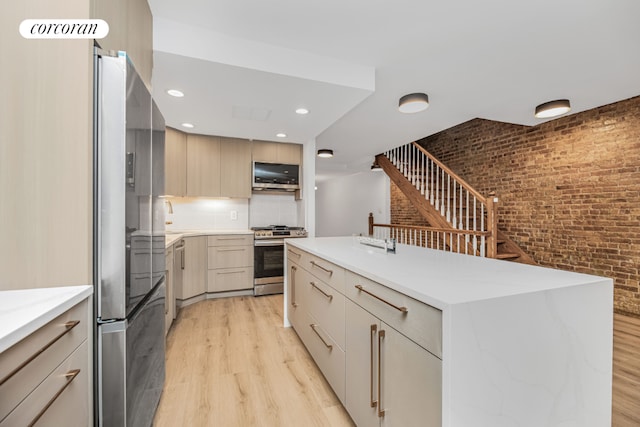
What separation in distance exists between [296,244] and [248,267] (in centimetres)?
173

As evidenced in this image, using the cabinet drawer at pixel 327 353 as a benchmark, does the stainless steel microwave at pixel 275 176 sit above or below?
above

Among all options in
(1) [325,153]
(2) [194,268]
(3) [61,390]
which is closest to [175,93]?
(2) [194,268]

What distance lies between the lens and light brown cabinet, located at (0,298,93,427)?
0.64m

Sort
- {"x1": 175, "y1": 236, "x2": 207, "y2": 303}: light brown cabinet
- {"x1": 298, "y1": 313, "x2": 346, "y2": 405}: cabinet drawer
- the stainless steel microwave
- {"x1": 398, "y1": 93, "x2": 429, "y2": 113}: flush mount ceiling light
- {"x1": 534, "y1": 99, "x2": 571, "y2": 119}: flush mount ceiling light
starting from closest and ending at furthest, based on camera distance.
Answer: {"x1": 298, "y1": 313, "x2": 346, "y2": 405}: cabinet drawer, {"x1": 398, "y1": 93, "x2": 429, "y2": 113}: flush mount ceiling light, {"x1": 534, "y1": 99, "x2": 571, "y2": 119}: flush mount ceiling light, {"x1": 175, "y1": 236, "x2": 207, "y2": 303}: light brown cabinet, the stainless steel microwave

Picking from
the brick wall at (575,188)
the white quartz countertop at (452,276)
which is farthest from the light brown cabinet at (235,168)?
the brick wall at (575,188)

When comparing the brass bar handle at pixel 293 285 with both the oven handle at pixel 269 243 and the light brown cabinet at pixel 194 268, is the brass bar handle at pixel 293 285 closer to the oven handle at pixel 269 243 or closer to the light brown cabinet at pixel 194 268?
the oven handle at pixel 269 243

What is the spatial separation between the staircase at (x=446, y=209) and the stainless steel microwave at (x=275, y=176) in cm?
218

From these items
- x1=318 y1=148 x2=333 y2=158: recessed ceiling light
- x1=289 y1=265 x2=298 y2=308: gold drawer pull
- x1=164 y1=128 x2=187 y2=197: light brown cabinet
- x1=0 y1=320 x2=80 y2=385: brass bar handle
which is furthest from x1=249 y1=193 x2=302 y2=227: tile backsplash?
x1=0 y1=320 x2=80 y2=385: brass bar handle

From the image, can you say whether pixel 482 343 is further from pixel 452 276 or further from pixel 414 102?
pixel 414 102

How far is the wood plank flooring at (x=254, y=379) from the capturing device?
1.60 metres

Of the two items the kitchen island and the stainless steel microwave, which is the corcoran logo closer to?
the kitchen island

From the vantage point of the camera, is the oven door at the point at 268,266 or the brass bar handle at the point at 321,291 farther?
the oven door at the point at 268,266

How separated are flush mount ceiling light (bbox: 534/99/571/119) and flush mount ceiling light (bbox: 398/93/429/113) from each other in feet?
4.39

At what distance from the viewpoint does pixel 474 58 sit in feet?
7.50
